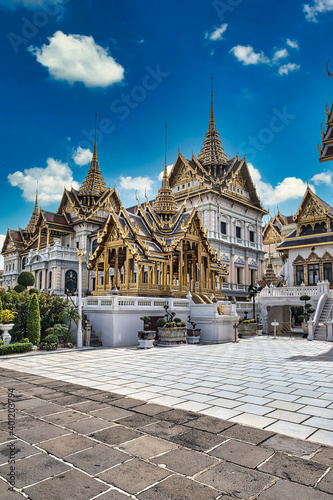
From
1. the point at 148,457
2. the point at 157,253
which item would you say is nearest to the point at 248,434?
the point at 148,457

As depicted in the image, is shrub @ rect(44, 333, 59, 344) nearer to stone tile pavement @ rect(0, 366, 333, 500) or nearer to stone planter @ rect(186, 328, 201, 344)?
stone planter @ rect(186, 328, 201, 344)

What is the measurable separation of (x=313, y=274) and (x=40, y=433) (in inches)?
1245

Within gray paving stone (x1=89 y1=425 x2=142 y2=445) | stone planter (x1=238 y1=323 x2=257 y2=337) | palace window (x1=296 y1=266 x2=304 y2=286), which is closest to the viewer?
gray paving stone (x1=89 y1=425 x2=142 y2=445)

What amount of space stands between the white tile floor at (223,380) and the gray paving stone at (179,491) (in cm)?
211

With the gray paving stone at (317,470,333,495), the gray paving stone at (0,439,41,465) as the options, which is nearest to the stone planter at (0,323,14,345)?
the gray paving stone at (0,439,41,465)

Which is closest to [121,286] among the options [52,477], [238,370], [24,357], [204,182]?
[24,357]

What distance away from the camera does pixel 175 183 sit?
4656 cm

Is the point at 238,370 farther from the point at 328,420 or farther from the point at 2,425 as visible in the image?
the point at 2,425

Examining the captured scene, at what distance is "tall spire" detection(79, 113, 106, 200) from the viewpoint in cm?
5016

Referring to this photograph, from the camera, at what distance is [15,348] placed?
1375 cm

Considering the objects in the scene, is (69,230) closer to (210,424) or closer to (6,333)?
(6,333)

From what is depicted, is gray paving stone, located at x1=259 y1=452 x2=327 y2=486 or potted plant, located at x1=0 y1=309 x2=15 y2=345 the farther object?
potted plant, located at x1=0 y1=309 x2=15 y2=345

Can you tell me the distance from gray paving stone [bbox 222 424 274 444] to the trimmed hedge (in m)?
10.5

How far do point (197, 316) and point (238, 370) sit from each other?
31.2 feet
